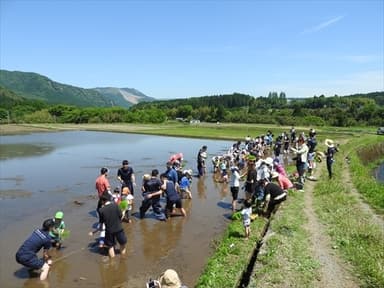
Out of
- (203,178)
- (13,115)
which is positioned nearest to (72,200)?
(203,178)

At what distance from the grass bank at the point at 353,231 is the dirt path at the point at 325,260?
7.3 inches

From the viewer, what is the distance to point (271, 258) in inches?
328

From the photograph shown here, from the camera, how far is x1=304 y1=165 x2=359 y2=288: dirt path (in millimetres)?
7449

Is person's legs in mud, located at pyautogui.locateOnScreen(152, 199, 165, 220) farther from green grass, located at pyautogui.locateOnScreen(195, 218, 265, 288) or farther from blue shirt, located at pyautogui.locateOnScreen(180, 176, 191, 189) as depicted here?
blue shirt, located at pyautogui.locateOnScreen(180, 176, 191, 189)

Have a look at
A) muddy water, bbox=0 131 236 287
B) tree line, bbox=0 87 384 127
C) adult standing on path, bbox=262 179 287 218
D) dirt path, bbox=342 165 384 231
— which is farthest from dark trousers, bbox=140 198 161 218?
tree line, bbox=0 87 384 127

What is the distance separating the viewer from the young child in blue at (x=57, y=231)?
29.5ft

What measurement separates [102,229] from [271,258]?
423cm

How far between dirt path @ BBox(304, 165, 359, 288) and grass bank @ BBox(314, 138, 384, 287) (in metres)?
0.19

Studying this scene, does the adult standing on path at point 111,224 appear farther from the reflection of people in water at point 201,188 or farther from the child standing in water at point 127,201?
the reflection of people in water at point 201,188

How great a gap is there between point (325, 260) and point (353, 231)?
6.84 feet

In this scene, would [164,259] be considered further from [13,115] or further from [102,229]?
[13,115]

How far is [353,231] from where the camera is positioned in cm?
1006

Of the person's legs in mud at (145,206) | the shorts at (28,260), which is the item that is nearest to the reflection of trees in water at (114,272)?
the shorts at (28,260)

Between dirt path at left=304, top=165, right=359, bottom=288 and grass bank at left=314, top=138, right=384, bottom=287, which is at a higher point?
grass bank at left=314, top=138, right=384, bottom=287
